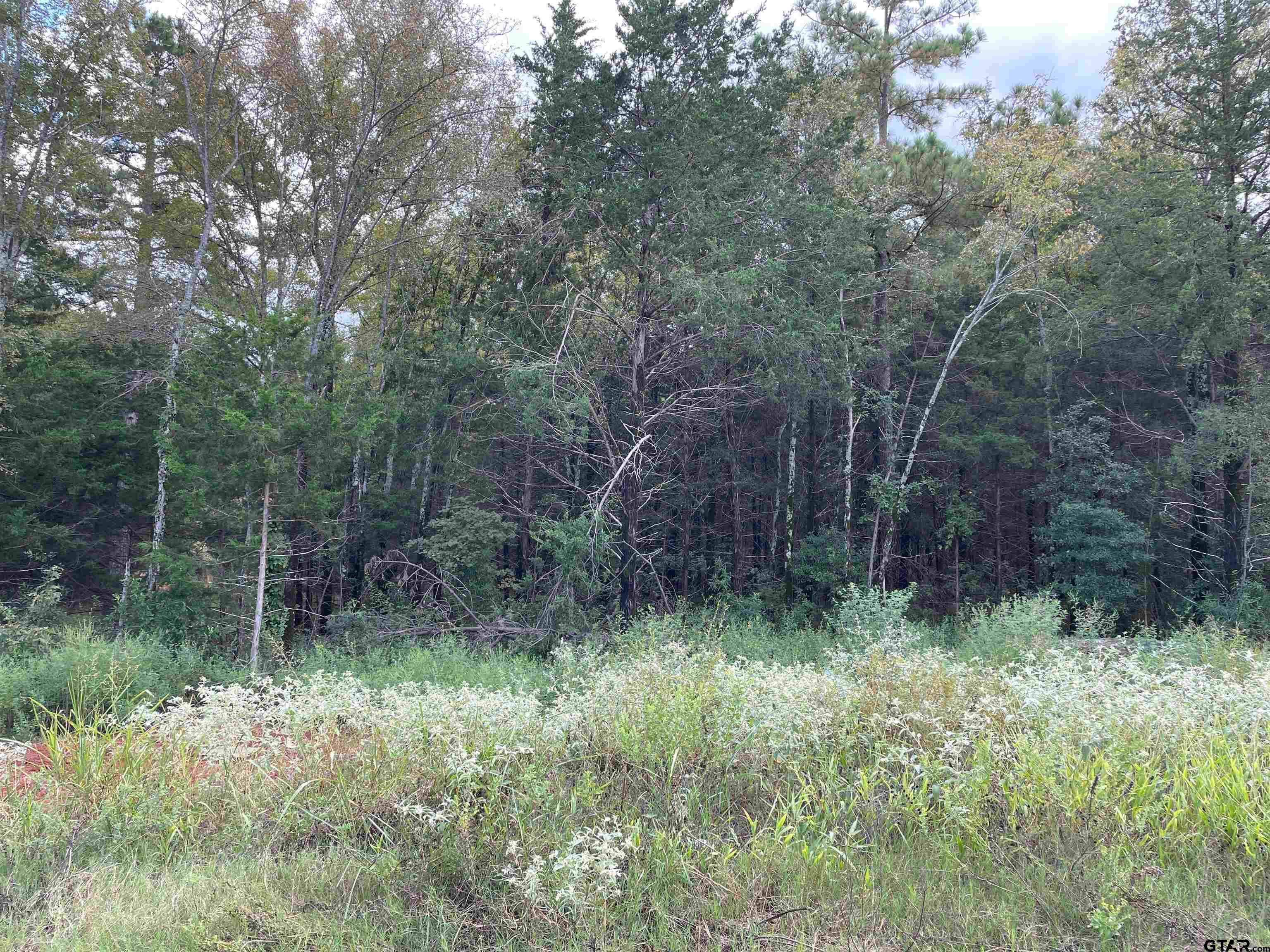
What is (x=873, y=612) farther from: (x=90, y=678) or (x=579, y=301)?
(x=90, y=678)

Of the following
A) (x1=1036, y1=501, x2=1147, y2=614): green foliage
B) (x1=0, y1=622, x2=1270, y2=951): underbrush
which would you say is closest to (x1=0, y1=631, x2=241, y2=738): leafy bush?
(x1=0, y1=622, x2=1270, y2=951): underbrush

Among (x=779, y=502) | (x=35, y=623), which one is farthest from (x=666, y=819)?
(x=779, y=502)

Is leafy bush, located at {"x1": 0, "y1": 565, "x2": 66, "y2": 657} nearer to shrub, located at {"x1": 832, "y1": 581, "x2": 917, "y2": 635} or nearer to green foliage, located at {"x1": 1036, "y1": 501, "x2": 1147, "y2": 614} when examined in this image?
shrub, located at {"x1": 832, "y1": 581, "x2": 917, "y2": 635}

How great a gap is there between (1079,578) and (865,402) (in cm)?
599

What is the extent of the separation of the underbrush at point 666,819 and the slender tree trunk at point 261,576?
173 inches

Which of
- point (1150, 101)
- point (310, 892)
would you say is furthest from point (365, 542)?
point (1150, 101)

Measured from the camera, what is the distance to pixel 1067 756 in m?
3.30

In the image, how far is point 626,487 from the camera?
38.4ft

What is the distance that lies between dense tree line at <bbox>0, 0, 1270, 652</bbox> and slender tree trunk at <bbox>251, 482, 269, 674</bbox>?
8 cm

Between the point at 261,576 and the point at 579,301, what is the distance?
6.42 m

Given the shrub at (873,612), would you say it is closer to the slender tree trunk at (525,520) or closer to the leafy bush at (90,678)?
the slender tree trunk at (525,520)

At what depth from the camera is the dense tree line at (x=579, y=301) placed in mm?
10797

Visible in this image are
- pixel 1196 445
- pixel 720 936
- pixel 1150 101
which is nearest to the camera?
pixel 720 936

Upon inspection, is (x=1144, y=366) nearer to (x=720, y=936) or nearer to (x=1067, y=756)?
(x=1067, y=756)
